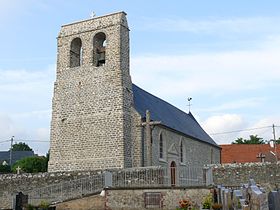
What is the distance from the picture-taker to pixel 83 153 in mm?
22500

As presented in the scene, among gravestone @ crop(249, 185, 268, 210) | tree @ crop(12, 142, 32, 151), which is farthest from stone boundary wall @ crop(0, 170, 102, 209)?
tree @ crop(12, 142, 32, 151)

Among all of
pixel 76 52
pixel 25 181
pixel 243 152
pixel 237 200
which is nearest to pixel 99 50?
pixel 76 52

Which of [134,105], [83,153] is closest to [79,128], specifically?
[83,153]

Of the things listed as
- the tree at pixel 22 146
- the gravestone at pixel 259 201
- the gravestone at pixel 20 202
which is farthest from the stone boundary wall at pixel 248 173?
the tree at pixel 22 146

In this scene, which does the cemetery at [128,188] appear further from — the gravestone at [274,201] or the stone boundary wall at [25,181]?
the gravestone at [274,201]

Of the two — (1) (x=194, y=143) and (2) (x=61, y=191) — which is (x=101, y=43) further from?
(1) (x=194, y=143)

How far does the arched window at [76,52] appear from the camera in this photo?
24172mm

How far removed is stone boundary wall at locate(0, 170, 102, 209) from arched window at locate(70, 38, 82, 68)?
729 cm

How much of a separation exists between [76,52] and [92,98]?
3457 millimetres

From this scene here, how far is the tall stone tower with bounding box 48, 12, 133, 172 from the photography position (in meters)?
22.0

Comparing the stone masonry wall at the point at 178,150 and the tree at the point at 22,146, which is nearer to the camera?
the stone masonry wall at the point at 178,150

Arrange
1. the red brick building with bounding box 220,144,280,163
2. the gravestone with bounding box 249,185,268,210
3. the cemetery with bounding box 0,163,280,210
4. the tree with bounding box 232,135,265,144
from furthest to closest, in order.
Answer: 1. the tree with bounding box 232,135,265,144
2. the red brick building with bounding box 220,144,280,163
3. the cemetery with bounding box 0,163,280,210
4. the gravestone with bounding box 249,185,268,210

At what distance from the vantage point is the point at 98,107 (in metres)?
22.8

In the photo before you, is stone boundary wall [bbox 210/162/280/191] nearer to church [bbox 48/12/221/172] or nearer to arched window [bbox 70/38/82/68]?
church [bbox 48/12/221/172]
